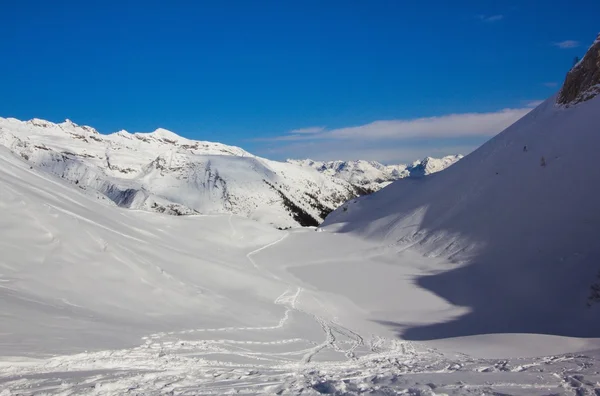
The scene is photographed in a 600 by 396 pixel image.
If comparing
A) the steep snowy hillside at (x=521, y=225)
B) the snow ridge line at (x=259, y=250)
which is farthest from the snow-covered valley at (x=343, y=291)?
the snow ridge line at (x=259, y=250)

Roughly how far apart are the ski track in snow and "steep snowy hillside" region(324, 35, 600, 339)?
30.3ft

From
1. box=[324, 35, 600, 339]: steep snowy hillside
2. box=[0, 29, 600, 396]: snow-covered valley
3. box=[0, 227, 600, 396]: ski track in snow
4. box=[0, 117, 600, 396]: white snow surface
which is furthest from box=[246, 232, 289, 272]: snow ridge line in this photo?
box=[0, 227, 600, 396]: ski track in snow

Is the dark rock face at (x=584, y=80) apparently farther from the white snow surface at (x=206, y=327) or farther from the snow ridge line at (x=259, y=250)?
the snow ridge line at (x=259, y=250)

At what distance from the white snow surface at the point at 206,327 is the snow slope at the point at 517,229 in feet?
6.79

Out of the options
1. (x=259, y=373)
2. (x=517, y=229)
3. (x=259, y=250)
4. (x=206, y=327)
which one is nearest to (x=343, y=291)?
(x=517, y=229)

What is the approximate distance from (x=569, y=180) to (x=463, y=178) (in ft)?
47.6

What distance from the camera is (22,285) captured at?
13352 mm

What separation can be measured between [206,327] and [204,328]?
0.70 ft

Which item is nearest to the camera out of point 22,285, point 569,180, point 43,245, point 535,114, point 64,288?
point 22,285

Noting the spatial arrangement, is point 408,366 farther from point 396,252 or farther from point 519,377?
point 396,252

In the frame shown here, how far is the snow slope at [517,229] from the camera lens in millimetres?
20656

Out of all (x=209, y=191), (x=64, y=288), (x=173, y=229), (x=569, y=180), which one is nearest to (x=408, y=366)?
(x=64, y=288)

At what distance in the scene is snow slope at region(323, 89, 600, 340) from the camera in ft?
67.8

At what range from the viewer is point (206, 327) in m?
14.2
